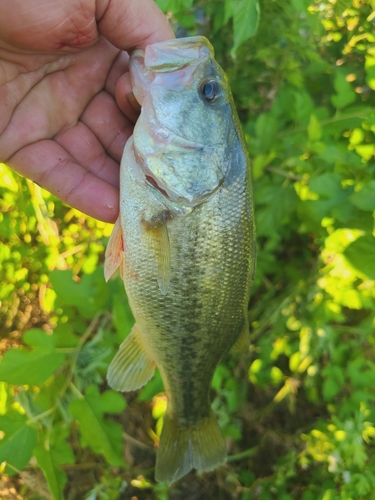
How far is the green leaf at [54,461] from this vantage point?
5.08ft

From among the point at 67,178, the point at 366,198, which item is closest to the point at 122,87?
the point at 67,178

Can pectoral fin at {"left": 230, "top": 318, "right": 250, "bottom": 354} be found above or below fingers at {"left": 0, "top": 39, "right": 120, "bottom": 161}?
below

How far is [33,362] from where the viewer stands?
1646mm

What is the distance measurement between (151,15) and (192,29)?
48.1 inches

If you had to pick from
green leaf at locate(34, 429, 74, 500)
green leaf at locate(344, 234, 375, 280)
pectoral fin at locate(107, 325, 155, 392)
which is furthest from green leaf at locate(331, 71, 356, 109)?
green leaf at locate(34, 429, 74, 500)

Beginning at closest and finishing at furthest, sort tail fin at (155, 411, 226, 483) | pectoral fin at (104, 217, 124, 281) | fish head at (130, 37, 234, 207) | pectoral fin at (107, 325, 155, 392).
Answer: fish head at (130, 37, 234, 207) < pectoral fin at (104, 217, 124, 281) < pectoral fin at (107, 325, 155, 392) < tail fin at (155, 411, 226, 483)

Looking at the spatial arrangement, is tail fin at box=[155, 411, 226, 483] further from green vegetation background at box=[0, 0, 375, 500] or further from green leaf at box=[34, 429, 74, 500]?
green leaf at box=[34, 429, 74, 500]

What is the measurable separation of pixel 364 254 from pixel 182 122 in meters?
1.09

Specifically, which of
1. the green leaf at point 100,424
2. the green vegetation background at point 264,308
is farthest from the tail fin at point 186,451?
the green leaf at point 100,424

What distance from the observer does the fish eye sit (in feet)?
5.10

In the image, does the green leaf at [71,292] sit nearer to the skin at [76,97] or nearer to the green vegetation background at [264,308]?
the green vegetation background at [264,308]

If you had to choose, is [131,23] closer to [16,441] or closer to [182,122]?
[182,122]

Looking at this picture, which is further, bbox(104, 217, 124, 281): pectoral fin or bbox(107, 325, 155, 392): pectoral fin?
bbox(107, 325, 155, 392): pectoral fin

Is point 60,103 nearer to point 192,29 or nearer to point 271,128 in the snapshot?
point 271,128
